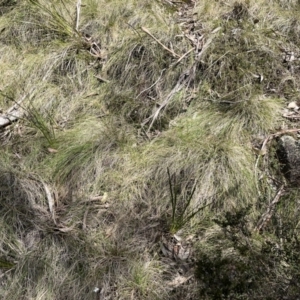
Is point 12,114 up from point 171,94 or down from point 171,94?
down

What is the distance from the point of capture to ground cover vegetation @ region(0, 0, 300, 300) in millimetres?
2588

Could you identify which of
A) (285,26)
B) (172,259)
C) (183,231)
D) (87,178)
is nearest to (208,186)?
(183,231)

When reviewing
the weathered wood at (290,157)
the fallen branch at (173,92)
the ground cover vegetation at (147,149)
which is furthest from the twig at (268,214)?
the fallen branch at (173,92)

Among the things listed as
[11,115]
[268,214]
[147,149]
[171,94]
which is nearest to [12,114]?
[11,115]

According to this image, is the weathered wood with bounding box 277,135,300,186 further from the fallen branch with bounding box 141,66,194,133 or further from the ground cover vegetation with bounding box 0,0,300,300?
the fallen branch with bounding box 141,66,194,133

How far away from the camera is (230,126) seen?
3133mm

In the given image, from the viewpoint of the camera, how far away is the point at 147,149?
10.3 feet

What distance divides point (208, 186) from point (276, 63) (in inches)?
51.8

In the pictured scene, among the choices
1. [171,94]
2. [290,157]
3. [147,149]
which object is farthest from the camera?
[171,94]

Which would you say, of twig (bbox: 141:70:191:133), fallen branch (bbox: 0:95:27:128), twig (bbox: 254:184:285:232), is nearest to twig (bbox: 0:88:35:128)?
fallen branch (bbox: 0:95:27:128)

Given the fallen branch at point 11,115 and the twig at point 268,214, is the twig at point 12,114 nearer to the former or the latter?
the fallen branch at point 11,115

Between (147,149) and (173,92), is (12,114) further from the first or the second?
(173,92)

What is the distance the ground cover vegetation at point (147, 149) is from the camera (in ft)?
8.49

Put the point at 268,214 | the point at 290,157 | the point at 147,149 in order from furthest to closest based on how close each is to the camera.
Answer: the point at 147,149
the point at 290,157
the point at 268,214
